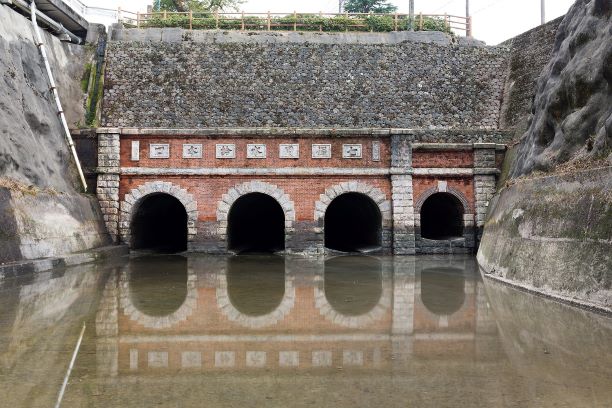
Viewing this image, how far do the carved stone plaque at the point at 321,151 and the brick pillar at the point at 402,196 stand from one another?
2036 mm

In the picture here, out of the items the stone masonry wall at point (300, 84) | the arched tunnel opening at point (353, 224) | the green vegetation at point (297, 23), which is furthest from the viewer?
the green vegetation at point (297, 23)

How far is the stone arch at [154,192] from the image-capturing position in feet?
55.6

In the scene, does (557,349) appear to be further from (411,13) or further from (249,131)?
(411,13)

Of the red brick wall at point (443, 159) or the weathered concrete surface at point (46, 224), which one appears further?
the red brick wall at point (443, 159)

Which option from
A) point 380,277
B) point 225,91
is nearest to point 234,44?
point 225,91

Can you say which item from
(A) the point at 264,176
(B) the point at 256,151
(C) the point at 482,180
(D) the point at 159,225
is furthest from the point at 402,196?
(D) the point at 159,225

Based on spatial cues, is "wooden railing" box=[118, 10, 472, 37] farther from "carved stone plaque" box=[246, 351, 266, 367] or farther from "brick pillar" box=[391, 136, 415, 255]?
"carved stone plaque" box=[246, 351, 266, 367]

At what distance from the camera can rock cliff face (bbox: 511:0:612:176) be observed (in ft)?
32.7

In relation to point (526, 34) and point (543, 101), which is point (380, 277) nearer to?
point (543, 101)

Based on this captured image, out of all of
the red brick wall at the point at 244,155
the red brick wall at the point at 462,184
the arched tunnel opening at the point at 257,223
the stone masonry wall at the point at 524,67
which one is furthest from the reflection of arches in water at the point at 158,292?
the stone masonry wall at the point at 524,67

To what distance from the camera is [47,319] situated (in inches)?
263

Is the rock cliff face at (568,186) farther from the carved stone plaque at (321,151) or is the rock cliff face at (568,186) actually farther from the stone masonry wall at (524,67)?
the stone masonry wall at (524,67)

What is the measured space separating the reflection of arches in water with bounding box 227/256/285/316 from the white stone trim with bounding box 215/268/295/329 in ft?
0.24

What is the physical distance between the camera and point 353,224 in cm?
2280
